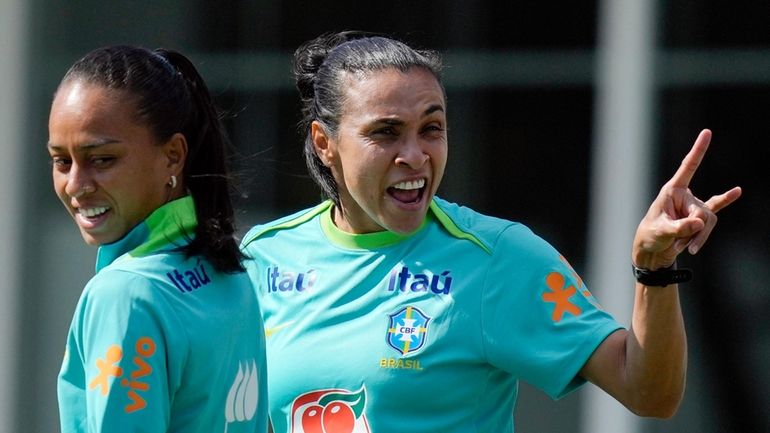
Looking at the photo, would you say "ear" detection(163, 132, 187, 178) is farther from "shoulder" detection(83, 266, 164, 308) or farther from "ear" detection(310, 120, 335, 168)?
"ear" detection(310, 120, 335, 168)

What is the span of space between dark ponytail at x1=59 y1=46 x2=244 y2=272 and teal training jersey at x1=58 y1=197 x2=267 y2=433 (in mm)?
31

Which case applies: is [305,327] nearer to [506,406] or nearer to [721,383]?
[506,406]

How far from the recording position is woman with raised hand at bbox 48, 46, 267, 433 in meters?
1.78

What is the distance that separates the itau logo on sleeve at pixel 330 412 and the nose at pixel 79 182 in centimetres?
58

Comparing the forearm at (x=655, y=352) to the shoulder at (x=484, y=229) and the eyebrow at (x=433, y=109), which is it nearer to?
the shoulder at (x=484, y=229)

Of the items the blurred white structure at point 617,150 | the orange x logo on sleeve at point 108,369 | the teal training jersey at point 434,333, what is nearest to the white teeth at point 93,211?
the orange x logo on sleeve at point 108,369

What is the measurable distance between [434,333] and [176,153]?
1.85 ft

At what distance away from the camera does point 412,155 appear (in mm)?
2281

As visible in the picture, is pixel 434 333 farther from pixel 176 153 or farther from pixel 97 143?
pixel 97 143

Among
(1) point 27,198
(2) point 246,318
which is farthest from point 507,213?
(2) point 246,318

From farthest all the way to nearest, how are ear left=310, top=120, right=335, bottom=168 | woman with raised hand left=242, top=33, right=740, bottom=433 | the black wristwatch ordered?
ear left=310, top=120, right=335, bottom=168 < woman with raised hand left=242, top=33, right=740, bottom=433 < the black wristwatch

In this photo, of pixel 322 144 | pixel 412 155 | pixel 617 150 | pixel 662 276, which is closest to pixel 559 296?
pixel 662 276

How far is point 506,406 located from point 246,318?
1.83 ft

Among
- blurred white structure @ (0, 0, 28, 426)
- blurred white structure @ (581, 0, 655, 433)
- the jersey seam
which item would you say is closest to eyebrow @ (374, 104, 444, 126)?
the jersey seam
